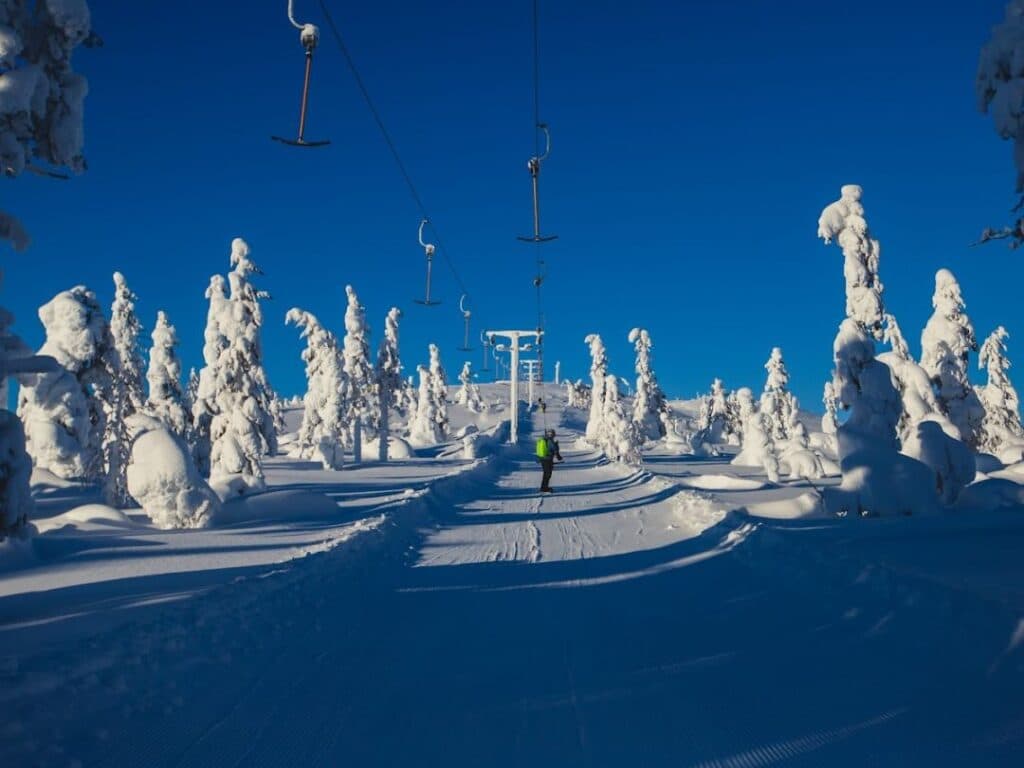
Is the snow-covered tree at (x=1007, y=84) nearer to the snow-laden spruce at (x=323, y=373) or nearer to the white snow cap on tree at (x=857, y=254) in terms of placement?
the white snow cap on tree at (x=857, y=254)

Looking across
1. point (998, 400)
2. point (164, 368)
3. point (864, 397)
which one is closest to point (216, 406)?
point (164, 368)

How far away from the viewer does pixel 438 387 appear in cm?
8181

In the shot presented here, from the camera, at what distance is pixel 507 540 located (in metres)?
12.8

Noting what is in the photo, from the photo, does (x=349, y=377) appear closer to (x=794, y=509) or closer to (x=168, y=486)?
(x=168, y=486)

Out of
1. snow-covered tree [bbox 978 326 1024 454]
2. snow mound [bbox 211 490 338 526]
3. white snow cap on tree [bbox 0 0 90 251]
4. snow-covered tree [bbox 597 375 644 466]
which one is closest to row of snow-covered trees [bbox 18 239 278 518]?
snow mound [bbox 211 490 338 526]

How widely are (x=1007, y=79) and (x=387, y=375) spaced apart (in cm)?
4539

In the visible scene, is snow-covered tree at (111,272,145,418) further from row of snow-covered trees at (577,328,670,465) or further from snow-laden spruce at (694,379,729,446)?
snow-laden spruce at (694,379,729,446)

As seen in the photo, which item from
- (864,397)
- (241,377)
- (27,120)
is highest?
(27,120)

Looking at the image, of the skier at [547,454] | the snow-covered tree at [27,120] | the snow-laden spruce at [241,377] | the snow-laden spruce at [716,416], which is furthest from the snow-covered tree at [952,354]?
the snow-laden spruce at [716,416]

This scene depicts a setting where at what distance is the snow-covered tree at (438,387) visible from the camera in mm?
81125

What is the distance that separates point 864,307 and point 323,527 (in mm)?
17963

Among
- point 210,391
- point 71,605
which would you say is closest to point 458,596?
point 71,605

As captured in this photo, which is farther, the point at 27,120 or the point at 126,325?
the point at 126,325

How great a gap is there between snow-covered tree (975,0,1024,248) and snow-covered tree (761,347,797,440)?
6120cm
